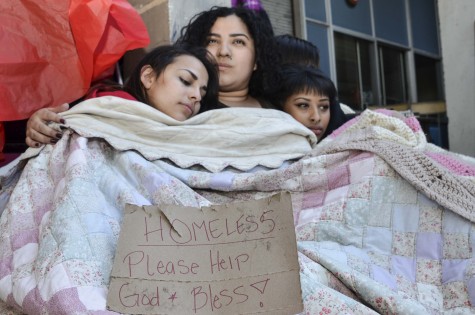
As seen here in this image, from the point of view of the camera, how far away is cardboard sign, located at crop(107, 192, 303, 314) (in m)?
0.94

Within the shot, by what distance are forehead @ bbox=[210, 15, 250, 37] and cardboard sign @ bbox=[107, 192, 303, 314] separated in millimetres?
1113

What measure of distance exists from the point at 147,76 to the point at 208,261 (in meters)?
0.91

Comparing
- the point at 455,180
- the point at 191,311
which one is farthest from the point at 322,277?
the point at 455,180

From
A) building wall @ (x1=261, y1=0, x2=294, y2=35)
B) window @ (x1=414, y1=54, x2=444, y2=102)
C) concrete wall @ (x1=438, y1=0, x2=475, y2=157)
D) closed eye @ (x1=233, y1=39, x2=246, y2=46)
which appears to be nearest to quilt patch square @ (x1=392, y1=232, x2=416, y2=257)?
closed eye @ (x1=233, y1=39, x2=246, y2=46)

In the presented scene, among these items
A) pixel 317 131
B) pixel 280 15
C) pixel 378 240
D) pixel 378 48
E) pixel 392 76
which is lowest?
pixel 378 240

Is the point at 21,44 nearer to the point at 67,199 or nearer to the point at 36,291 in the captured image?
the point at 67,199

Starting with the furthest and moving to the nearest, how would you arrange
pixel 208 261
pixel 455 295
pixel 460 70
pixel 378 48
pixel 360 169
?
pixel 378 48 < pixel 460 70 < pixel 360 169 < pixel 455 295 < pixel 208 261

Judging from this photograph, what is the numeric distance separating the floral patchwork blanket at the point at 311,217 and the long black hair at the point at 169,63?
372 millimetres

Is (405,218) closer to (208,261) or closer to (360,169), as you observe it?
(360,169)

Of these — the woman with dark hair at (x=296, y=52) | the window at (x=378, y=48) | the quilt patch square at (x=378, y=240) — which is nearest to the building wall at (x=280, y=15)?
the window at (x=378, y=48)

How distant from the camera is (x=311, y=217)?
134cm

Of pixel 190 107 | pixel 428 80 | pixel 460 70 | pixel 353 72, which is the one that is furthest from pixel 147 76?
pixel 428 80

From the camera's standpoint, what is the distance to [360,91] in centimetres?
559

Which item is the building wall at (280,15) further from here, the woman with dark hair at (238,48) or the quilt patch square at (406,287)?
the quilt patch square at (406,287)
